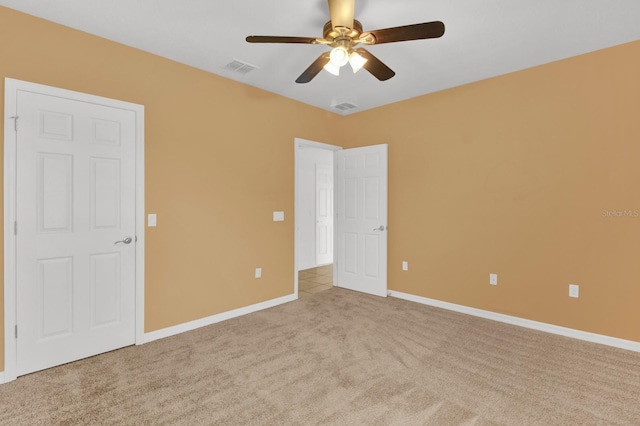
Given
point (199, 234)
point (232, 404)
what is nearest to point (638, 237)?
point (232, 404)

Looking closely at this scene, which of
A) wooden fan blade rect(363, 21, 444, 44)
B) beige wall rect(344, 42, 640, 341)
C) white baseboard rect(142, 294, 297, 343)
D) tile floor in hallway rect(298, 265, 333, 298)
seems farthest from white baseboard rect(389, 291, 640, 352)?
wooden fan blade rect(363, 21, 444, 44)

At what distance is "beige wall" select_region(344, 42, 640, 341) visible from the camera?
115 inches

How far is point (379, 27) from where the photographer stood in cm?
258

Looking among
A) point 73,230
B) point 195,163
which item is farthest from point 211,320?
point 195,163

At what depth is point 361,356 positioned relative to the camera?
2.76 meters

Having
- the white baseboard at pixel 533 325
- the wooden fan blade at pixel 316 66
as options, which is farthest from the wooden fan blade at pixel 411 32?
the white baseboard at pixel 533 325

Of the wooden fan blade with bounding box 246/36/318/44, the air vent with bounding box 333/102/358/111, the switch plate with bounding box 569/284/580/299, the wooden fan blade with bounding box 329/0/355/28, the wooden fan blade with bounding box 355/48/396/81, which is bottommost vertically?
the switch plate with bounding box 569/284/580/299

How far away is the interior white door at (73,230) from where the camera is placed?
245cm

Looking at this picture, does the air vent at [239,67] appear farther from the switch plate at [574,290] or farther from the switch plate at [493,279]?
the switch plate at [574,290]

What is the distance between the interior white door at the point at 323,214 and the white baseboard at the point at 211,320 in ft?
8.42

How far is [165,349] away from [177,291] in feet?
1.90

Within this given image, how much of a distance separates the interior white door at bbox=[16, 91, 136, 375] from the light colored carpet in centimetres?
24

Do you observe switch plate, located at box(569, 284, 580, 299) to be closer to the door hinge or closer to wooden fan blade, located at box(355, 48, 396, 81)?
wooden fan blade, located at box(355, 48, 396, 81)

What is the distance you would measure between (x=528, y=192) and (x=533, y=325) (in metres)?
1.41
